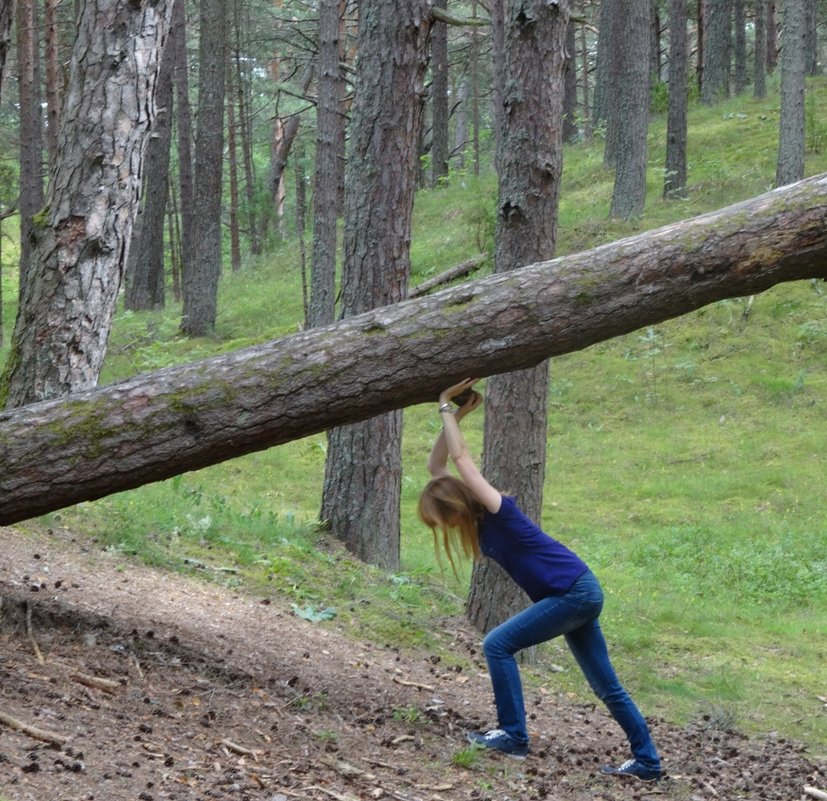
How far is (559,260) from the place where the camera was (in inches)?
208

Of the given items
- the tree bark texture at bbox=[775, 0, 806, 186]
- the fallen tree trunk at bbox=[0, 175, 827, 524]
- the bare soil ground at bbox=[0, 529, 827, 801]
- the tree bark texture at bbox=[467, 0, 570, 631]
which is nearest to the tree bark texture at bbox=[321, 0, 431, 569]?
the tree bark texture at bbox=[467, 0, 570, 631]

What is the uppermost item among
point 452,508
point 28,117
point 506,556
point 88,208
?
point 28,117

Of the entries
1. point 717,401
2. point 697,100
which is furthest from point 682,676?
point 697,100

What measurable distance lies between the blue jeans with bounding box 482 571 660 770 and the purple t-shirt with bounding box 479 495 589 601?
0.06 m

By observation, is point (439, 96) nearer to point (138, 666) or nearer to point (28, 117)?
point (28, 117)

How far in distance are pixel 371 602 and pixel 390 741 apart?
2.80m

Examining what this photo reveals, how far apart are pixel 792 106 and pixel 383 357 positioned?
16.1m

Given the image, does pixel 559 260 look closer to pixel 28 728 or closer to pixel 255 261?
pixel 28 728

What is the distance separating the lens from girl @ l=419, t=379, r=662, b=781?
17.8 feet

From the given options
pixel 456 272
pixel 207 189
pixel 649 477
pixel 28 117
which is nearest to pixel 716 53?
pixel 456 272

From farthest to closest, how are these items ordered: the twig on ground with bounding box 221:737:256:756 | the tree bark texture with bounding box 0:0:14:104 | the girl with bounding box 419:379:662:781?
1. the tree bark texture with bounding box 0:0:14:104
2. the girl with bounding box 419:379:662:781
3. the twig on ground with bounding box 221:737:256:756

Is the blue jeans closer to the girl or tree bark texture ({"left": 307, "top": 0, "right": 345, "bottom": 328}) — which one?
the girl

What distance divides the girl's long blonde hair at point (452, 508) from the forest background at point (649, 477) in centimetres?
245

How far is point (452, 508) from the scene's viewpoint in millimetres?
5449
